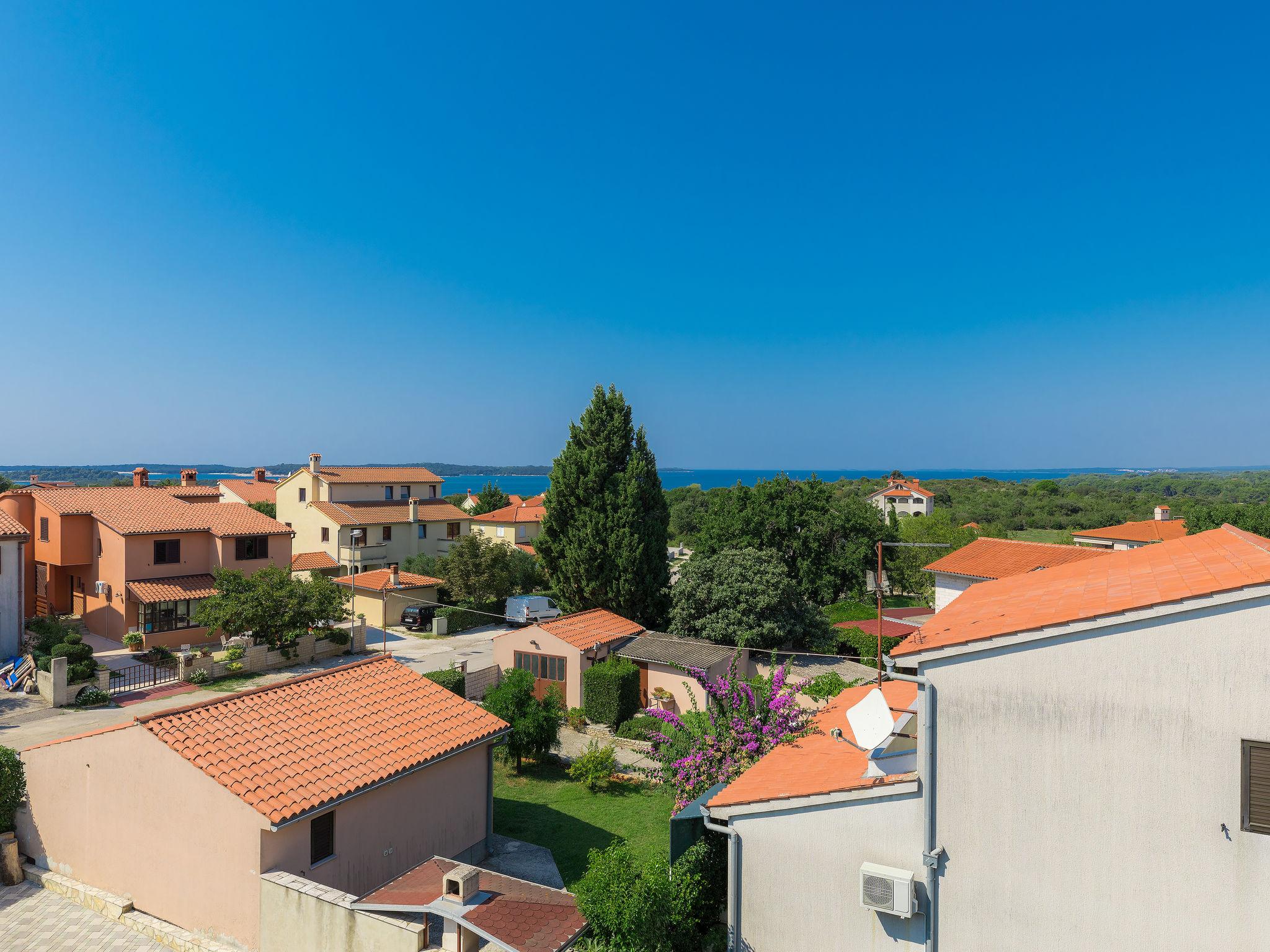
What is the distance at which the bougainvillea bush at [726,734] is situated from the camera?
13.8 meters

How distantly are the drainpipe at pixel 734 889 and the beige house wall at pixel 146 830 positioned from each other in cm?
A: 663

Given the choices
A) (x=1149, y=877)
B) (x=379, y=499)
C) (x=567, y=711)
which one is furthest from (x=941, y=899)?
(x=379, y=499)

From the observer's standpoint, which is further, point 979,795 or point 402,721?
point 402,721

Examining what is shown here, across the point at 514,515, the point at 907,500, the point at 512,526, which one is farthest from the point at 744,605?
the point at 907,500

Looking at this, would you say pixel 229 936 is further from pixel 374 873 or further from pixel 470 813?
pixel 470 813

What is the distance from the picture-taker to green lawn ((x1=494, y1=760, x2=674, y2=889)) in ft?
49.2

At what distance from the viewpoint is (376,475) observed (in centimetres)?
5175

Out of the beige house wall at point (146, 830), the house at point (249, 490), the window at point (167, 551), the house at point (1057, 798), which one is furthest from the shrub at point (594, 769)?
the house at point (249, 490)

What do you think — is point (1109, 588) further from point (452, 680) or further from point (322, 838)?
point (452, 680)

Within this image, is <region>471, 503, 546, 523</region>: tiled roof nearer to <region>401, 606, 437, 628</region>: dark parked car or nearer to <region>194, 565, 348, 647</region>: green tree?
<region>401, 606, 437, 628</region>: dark parked car

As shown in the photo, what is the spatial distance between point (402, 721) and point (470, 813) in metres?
2.28

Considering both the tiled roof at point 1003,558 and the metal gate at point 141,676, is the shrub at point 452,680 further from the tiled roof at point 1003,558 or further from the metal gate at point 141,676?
the tiled roof at point 1003,558

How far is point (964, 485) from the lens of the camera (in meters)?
171

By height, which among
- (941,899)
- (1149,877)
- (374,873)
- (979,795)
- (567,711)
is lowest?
(567,711)
